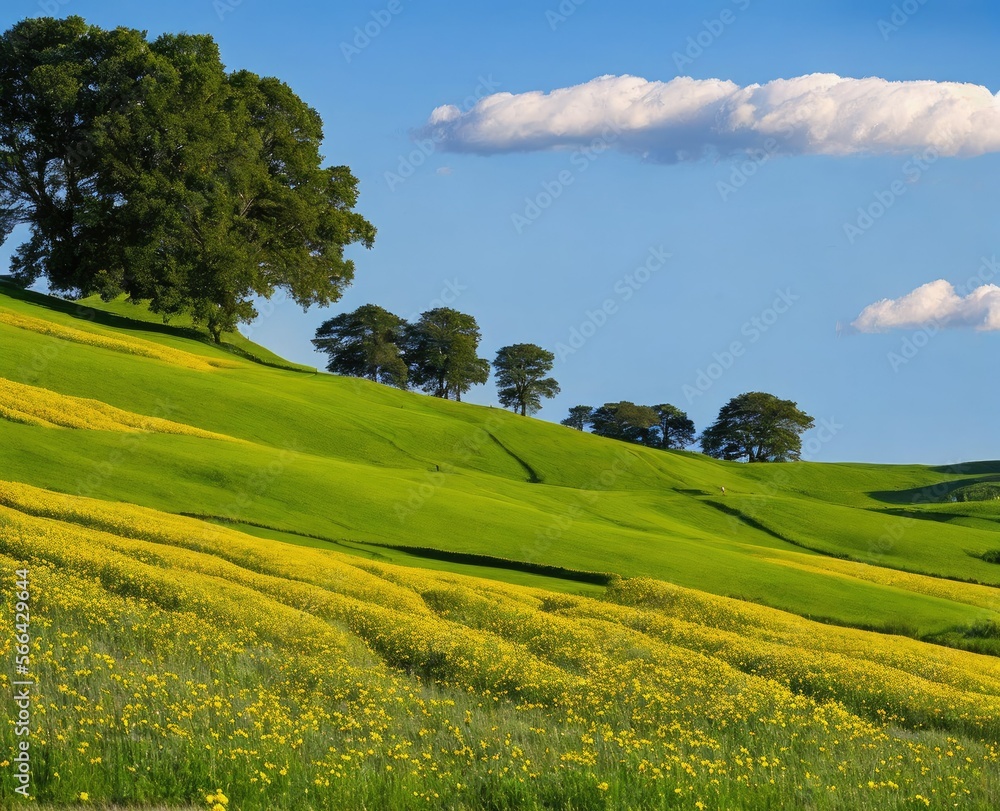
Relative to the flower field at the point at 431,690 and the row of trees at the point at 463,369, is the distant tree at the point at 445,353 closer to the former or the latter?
the row of trees at the point at 463,369

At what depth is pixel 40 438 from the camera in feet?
145

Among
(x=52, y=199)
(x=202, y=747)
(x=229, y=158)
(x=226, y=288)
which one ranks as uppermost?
(x=229, y=158)

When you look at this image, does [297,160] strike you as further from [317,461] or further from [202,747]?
[202,747]

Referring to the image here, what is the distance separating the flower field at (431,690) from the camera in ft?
40.2

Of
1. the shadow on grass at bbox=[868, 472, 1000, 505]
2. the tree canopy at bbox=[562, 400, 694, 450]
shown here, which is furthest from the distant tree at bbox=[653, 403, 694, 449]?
the shadow on grass at bbox=[868, 472, 1000, 505]

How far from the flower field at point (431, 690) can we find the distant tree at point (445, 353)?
301 feet

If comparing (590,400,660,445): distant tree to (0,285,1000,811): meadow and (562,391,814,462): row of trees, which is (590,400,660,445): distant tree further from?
(0,285,1000,811): meadow

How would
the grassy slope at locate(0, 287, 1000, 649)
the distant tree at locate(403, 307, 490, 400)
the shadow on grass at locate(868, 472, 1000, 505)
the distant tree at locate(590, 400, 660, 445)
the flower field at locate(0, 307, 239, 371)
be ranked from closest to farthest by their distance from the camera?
the grassy slope at locate(0, 287, 1000, 649) < the flower field at locate(0, 307, 239, 371) < the shadow on grass at locate(868, 472, 1000, 505) < the distant tree at locate(403, 307, 490, 400) < the distant tree at locate(590, 400, 660, 445)

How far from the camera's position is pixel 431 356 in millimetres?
127750

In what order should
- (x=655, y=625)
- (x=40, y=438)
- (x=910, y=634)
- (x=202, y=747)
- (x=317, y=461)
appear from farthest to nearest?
(x=317, y=461)
(x=40, y=438)
(x=910, y=634)
(x=655, y=625)
(x=202, y=747)

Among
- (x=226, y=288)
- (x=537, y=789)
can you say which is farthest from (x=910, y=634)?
(x=226, y=288)

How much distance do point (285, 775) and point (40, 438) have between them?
121 ft

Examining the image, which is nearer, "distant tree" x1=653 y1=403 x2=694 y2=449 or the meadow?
the meadow

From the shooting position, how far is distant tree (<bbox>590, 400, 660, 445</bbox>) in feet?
490
